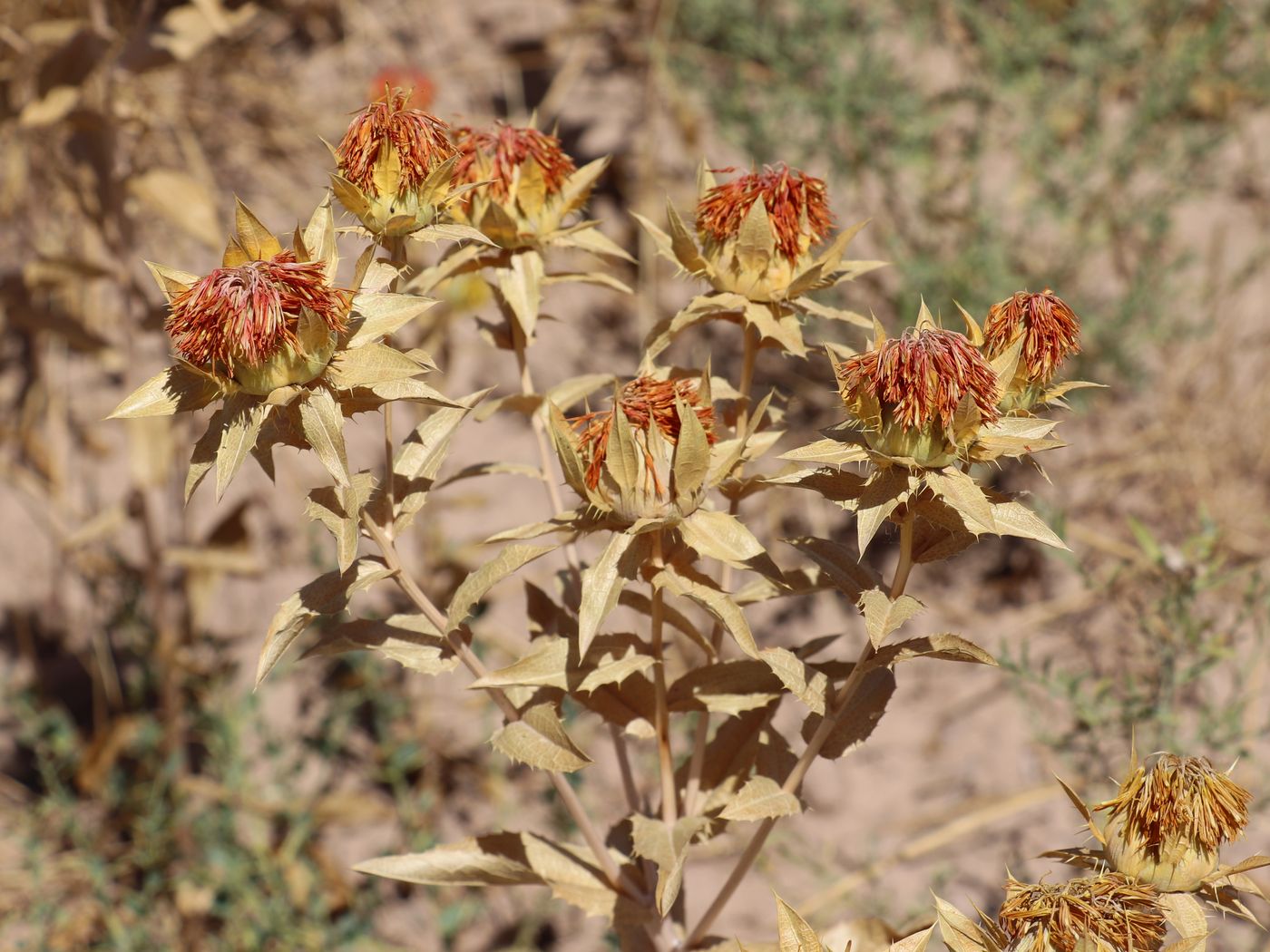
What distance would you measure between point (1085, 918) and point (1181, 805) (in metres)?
0.20

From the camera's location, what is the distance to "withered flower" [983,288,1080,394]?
1413mm

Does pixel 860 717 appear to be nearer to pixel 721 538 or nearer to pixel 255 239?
pixel 721 538

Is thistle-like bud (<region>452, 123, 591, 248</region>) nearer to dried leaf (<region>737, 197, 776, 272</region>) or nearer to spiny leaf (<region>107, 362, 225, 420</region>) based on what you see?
dried leaf (<region>737, 197, 776, 272</region>)

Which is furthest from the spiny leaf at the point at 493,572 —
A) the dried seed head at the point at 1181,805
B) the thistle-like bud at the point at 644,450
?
the dried seed head at the point at 1181,805

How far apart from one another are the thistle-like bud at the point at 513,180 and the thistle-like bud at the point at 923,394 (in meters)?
0.56

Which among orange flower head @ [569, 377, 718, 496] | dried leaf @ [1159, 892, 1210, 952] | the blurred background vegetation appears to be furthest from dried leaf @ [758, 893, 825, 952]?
the blurred background vegetation

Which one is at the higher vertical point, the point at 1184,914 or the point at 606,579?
the point at 606,579

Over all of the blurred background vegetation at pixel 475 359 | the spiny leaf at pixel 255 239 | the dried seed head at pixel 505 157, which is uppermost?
the dried seed head at pixel 505 157

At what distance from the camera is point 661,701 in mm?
1619

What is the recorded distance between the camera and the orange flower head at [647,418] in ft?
4.65

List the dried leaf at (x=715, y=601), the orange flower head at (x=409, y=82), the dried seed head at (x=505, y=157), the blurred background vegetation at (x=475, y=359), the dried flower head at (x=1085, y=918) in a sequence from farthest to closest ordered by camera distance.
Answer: the blurred background vegetation at (x=475, y=359) < the orange flower head at (x=409, y=82) < the dried seed head at (x=505, y=157) < the dried leaf at (x=715, y=601) < the dried flower head at (x=1085, y=918)

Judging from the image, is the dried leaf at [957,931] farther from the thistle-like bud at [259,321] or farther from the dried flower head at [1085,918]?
the thistle-like bud at [259,321]

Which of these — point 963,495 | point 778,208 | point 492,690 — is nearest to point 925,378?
point 963,495

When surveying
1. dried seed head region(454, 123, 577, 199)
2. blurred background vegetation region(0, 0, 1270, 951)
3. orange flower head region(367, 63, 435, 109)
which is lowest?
blurred background vegetation region(0, 0, 1270, 951)
